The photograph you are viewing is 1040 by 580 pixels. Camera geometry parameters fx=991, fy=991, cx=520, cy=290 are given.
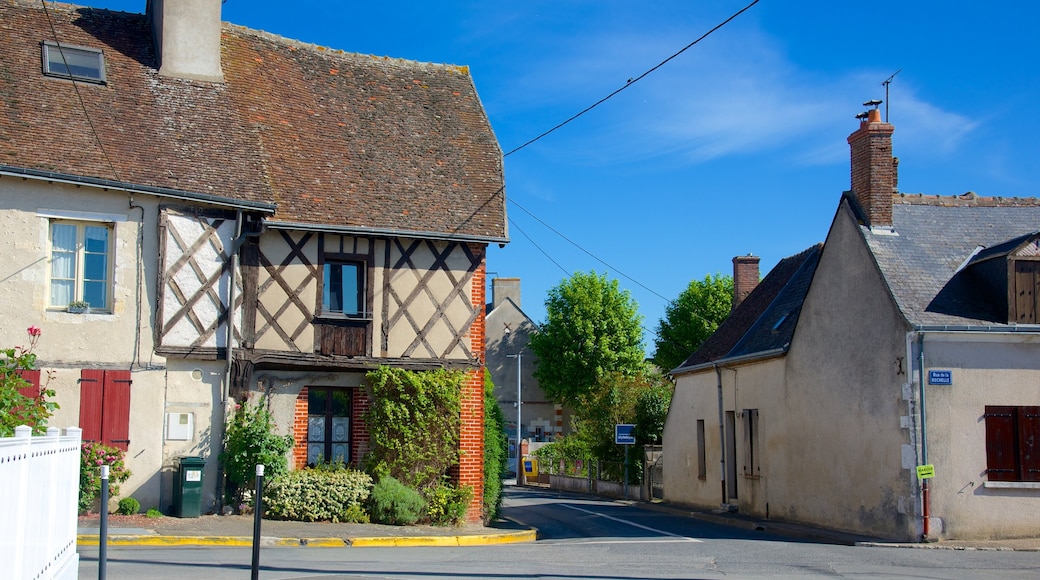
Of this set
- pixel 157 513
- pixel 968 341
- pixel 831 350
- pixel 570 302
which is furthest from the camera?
pixel 570 302

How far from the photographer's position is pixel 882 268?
17.9 meters

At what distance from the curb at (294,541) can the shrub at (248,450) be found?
1.67 meters

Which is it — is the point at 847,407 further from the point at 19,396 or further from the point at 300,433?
the point at 19,396

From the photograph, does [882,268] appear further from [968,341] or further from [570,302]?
[570,302]

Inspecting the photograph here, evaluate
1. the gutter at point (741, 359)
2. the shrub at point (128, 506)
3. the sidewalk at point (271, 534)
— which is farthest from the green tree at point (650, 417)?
the shrub at point (128, 506)

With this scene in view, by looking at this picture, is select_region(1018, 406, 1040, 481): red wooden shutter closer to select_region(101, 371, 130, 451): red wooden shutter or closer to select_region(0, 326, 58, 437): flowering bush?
select_region(101, 371, 130, 451): red wooden shutter

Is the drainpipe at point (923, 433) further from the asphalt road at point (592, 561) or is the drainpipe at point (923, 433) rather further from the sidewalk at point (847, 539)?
the asphalt road at point (592, 561)

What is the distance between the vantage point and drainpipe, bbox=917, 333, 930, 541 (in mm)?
16391

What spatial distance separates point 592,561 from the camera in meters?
13.1

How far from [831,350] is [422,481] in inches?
329

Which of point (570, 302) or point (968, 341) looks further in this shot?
point (570, 302)

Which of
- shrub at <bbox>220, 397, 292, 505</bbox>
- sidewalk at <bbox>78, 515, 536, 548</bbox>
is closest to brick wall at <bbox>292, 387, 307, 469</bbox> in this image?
shrub at <bbox>220, 397, 292, 505</bbox>

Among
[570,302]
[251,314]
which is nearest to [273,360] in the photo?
[251,314]

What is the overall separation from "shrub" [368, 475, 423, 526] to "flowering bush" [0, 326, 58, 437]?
533cm
